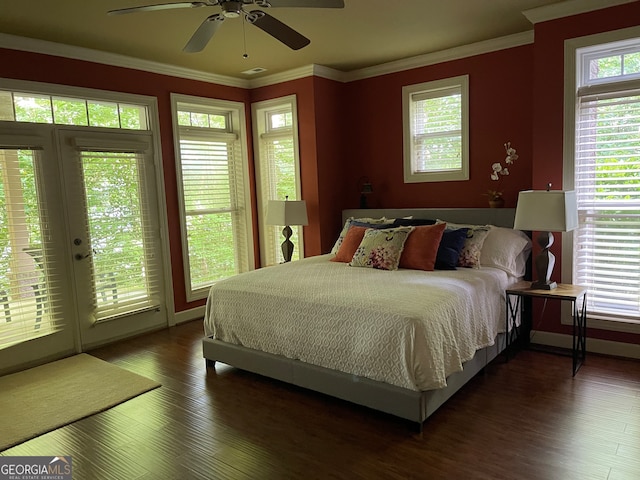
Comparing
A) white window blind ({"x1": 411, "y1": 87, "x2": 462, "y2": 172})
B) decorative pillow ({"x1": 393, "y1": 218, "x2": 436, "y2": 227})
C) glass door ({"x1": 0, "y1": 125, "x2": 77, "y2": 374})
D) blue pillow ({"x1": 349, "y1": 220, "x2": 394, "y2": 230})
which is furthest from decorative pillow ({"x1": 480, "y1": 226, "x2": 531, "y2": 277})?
glass door ({"x1": 0, "y1": 125, "x2": 77, "y2": 374})

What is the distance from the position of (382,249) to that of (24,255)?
9.75ft

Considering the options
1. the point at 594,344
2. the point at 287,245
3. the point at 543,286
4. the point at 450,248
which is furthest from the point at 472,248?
the point at 287,245

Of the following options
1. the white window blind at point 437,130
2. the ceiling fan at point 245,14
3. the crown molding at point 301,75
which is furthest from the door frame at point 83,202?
the white window blind at point 437,130

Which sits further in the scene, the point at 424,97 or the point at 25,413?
the point at 424,97

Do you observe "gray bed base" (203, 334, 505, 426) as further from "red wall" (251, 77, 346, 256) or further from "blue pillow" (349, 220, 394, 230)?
"red wall" (251, 77, 346, 256)

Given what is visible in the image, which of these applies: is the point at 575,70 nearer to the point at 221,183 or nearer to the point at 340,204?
the point at 340,204

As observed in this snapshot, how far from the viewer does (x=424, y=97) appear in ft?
15.8

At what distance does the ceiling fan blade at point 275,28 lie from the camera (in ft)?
8.34

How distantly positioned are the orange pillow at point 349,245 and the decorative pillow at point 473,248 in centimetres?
92

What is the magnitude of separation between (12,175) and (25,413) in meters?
1.88

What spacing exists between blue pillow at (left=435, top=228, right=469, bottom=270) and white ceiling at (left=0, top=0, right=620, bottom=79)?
174 centimetres

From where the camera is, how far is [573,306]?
11.2 ft

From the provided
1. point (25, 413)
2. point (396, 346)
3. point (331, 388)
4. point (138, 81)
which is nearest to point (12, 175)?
point (138, 81)

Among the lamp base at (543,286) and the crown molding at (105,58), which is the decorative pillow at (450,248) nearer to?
the lamp base at (543,286)
